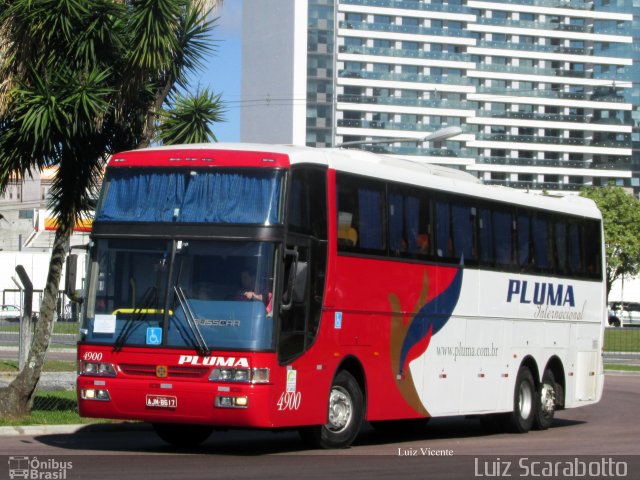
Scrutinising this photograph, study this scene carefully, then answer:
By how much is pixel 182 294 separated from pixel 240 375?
1.15 metres

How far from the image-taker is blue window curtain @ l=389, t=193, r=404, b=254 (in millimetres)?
17281

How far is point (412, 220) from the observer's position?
17844 mm

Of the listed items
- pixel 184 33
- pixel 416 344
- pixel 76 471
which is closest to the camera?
pixel 76 471

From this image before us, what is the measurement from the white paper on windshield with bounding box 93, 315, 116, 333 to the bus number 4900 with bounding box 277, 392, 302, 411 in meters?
2.12

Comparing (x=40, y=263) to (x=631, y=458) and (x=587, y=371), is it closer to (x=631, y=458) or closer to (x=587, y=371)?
(x=587, y=371)

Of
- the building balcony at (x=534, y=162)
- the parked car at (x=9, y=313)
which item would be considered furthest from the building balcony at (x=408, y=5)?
the parked car at (x=9, y=313)

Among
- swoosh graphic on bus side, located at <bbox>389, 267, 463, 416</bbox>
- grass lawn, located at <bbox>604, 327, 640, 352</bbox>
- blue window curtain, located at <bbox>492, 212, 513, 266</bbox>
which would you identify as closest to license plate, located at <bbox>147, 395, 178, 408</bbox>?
swoosh graphic on bus side, located at <bbox>389, 267, 463, 416</bbox>

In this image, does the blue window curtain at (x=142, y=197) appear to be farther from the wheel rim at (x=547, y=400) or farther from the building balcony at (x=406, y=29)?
the building balcony at (x=406, y=29)

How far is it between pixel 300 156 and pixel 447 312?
Answer: 4.39m

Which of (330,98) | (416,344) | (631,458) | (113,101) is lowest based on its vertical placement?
(631,458)

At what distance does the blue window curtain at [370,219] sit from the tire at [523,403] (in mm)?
5172

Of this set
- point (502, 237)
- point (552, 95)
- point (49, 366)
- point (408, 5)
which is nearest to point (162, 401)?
point (502, 237)

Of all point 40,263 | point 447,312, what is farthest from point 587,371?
→ point 40,263

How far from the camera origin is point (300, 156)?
15523 millimetres
